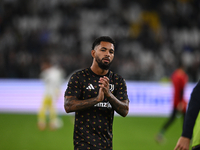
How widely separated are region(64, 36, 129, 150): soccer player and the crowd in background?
1172cm

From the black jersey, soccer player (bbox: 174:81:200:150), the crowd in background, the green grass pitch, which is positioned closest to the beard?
the black jersey

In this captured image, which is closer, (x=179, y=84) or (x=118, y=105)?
(x=118, y=105)

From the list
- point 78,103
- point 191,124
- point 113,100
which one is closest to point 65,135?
point 78,103

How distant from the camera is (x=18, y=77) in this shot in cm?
1459

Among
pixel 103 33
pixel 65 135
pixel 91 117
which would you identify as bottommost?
pixel 65 135

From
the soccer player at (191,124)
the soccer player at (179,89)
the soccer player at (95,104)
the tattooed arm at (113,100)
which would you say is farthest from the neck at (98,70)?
the soccer player at (179,89)

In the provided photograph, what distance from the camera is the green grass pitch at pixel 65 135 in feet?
25.8

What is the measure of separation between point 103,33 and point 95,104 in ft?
51.6

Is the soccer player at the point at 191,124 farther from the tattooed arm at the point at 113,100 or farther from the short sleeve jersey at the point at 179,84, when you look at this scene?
the short sleeve jersey at the point at 179,84

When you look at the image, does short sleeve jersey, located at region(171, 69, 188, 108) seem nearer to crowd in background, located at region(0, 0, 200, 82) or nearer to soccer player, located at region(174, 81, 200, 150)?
soccer player, located at region(174, 81, 200, 150)

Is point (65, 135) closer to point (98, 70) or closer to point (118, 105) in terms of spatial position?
point (98, 70)

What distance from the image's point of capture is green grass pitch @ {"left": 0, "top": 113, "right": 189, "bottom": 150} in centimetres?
786

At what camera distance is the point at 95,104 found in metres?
3.21

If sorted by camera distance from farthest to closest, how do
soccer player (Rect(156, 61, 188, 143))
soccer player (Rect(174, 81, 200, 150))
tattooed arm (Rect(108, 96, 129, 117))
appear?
soccer player (Rect(156, 61, 188, 143)), tattooed arm (Rect(108, 96, 129, 117)), soccer player (Rect(174, 81, 200, 150))
